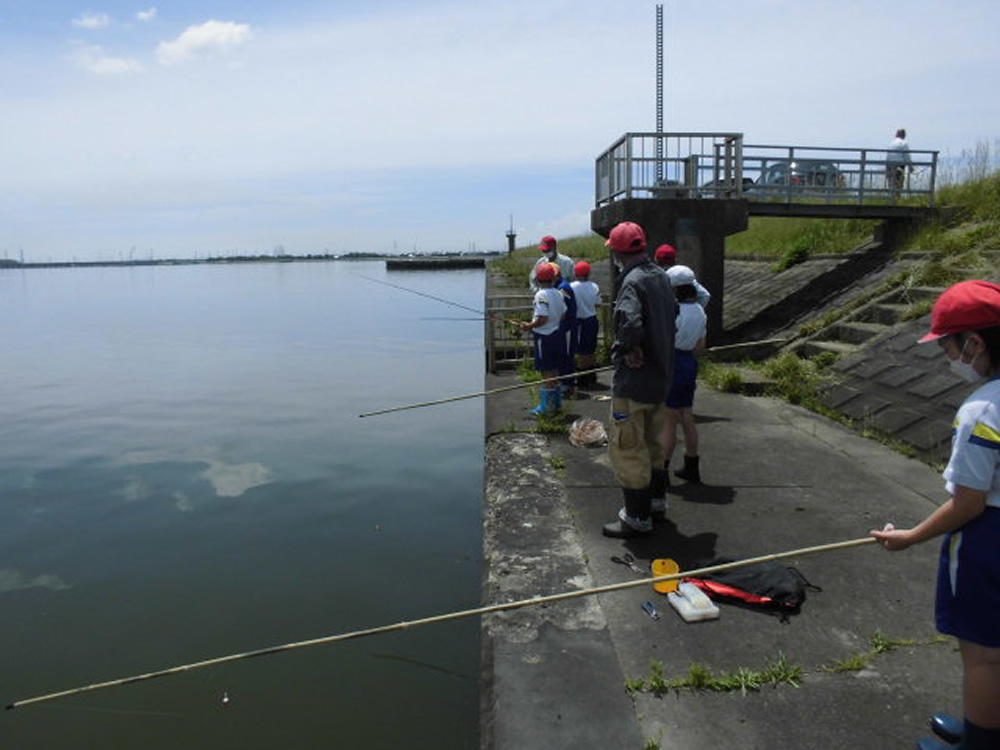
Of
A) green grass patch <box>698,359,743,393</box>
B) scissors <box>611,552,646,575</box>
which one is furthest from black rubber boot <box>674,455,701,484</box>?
green grass patch <box>698,359,743,393</box>

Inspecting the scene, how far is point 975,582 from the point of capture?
2309mm

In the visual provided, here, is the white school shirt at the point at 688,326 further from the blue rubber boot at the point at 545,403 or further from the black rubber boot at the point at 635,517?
the blue rubber boot at the point at 545,403

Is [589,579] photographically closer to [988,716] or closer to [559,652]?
[559,652]

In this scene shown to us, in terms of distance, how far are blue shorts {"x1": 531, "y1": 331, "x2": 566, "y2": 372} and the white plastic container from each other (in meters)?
4.18

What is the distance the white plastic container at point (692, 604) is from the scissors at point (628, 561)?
40cm

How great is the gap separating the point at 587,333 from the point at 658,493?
462 cm

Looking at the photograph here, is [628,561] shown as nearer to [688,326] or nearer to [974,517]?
[688,326]

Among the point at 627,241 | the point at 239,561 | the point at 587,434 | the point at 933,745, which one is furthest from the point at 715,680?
the point at 239,561

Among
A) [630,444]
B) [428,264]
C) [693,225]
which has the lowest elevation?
[630,444]

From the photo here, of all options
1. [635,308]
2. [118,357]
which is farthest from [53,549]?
[118,357]

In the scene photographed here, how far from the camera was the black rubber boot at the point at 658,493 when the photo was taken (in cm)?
500

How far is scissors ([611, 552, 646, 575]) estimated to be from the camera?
4266 millimetres

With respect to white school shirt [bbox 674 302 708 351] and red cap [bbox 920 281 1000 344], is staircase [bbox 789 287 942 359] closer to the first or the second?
white school shirt [bbox 674 302 708 351]

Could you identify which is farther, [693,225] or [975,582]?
[693,225]
